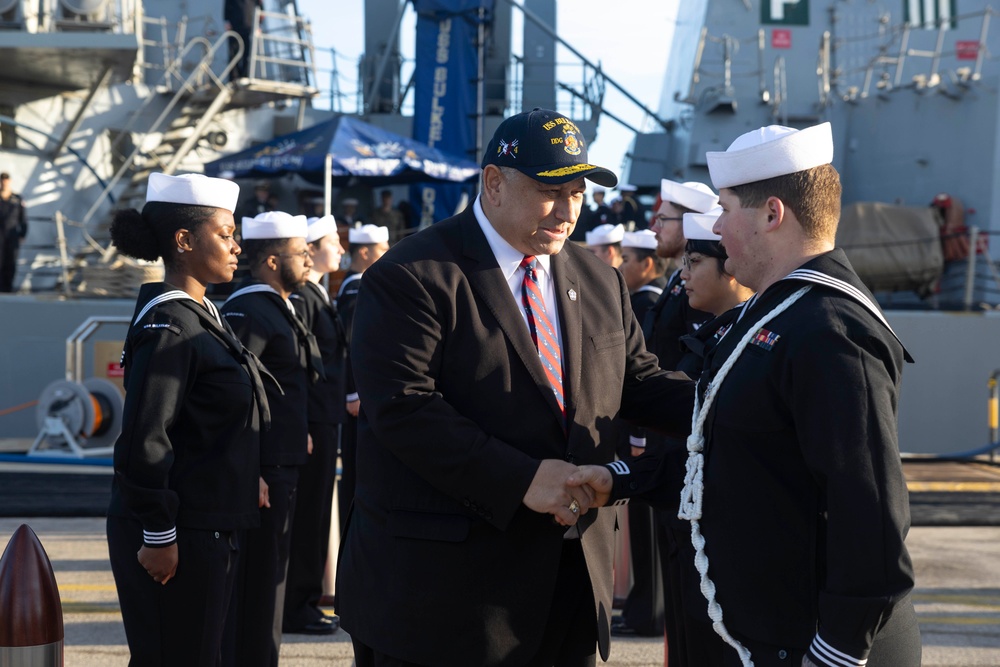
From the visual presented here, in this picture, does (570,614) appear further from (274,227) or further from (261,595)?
(274,227)

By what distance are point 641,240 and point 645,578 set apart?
196 cm

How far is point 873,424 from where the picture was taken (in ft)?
6.88

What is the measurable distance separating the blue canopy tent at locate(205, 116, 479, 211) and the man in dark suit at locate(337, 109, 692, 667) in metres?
9.75

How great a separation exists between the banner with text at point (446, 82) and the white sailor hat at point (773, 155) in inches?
640

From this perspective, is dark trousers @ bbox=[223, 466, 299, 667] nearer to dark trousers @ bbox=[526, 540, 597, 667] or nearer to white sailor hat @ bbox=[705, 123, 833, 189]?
dark trousers @ bbox=[526, 540, 597, 667]

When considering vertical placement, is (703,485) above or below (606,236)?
below

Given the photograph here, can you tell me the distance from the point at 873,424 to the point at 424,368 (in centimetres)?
110

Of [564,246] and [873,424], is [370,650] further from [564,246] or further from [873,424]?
[873,424]

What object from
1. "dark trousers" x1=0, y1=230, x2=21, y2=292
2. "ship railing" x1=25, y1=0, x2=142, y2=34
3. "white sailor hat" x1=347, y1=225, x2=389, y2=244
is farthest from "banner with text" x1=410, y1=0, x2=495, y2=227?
"white sailor hat" x1=347, y1=225, x2=389, y2=244

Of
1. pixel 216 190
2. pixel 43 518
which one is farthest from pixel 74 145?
pixel 216 190

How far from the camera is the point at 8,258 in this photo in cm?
1439

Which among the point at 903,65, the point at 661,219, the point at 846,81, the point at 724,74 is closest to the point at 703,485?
the point at 661,219

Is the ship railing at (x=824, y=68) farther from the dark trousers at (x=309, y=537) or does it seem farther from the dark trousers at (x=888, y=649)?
the dark trousers at (x=888, y=649)

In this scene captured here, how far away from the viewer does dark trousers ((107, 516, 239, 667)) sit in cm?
333
